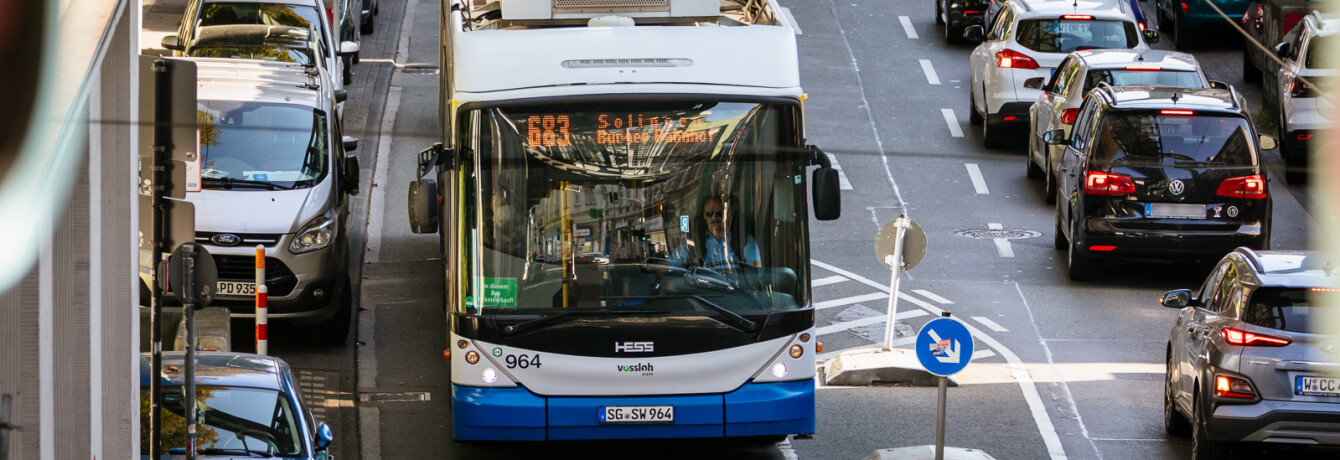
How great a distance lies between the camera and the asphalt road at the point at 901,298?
13031 millimetres

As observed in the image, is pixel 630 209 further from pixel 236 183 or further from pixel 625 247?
pixel 236 183

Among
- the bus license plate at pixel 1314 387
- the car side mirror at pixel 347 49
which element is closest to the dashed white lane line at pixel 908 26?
the car side mirror at pixel 347 49

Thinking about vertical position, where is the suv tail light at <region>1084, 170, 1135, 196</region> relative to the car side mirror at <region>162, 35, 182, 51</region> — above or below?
below

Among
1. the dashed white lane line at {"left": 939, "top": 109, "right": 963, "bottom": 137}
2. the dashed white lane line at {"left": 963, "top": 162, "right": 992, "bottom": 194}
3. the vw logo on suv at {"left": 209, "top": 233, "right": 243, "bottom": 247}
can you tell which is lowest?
the dashed white lane line at {"left": 963, "top": 162, "right": 992, "bottom": 194}

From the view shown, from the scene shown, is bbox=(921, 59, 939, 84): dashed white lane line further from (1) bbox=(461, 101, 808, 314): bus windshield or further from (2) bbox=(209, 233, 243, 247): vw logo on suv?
(1) bbox=(461, 101, 808, 314): bus windshield

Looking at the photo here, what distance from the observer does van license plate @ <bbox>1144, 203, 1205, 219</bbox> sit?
17547mm

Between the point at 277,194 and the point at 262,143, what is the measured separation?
2.29 feet

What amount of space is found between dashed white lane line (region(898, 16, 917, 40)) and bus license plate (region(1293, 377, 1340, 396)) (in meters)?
21.7

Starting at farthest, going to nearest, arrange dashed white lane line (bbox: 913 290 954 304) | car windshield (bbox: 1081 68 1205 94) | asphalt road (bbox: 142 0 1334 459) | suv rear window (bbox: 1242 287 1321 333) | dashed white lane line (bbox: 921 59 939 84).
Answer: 1. dashed white lane line (bbox: 921 59 939 84)
2. car windshield (bbox: 1081 68 1205 94)
3. dashed white lane line (bbox: 913 290 954 304)
4. asphalt road (bbox: 142 0 1334 459)
5. suv rear window (bbox: 1242 287 1321 333)

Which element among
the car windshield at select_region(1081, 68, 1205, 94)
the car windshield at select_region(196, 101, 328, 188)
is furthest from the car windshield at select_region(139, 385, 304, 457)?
the car windshield at select_region(1081, 68, 1205, 94)

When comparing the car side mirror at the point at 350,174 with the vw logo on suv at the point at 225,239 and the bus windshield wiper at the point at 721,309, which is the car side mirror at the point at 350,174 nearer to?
the vw logo on suv at the point at 225,239

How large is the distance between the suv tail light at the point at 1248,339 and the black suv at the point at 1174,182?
650 cm

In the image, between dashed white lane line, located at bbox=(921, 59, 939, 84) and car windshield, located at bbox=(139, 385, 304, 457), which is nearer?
car windshield, located at bbox=(139, 385, 304, 457)

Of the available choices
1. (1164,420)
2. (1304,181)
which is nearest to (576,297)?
(1164,420)
